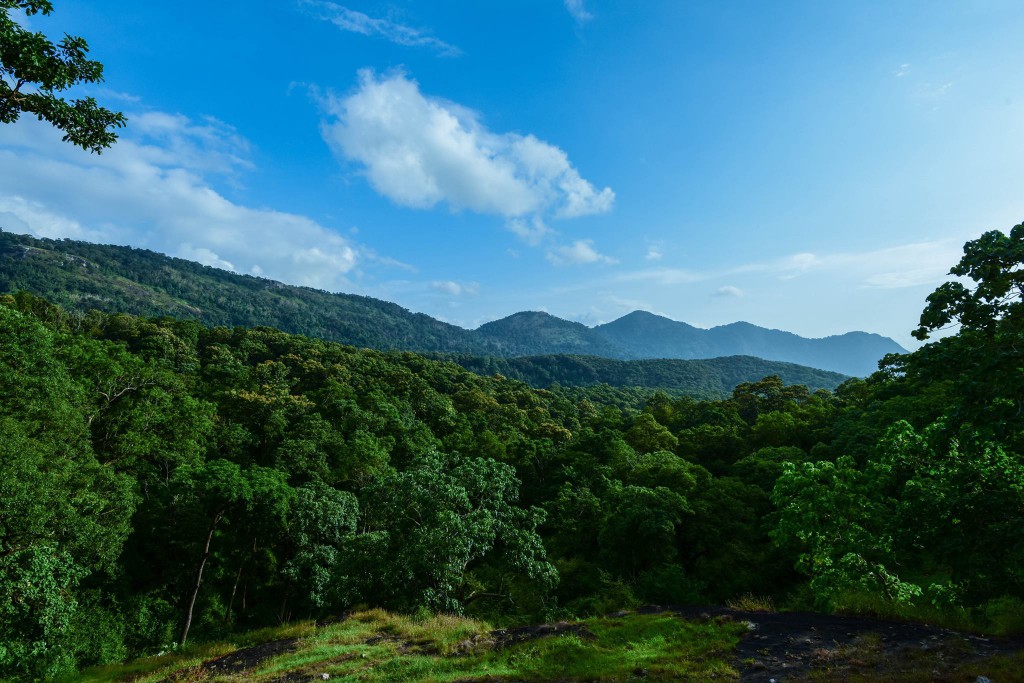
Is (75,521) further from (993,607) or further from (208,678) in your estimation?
(993,607)

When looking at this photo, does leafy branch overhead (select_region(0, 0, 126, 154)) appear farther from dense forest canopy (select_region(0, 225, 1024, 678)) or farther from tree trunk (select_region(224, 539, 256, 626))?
tree trunk (select_region(224, 539, 256, 626))

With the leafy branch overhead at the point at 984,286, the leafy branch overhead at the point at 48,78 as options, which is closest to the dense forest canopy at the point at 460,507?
the leafy branch overhead at the point at 984,286

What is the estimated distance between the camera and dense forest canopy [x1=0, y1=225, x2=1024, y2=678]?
10898 millimetres

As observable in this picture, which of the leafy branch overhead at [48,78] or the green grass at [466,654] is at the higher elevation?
the leafy branch overhead at [48,78]

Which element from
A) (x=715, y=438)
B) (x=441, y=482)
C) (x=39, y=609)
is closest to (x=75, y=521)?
(x=39, y=609)

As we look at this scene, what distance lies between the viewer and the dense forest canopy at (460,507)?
10.9 meters

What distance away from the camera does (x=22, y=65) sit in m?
8.36

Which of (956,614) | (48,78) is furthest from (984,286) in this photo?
(48,78)

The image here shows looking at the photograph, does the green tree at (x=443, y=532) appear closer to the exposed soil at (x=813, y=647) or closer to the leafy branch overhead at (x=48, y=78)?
the exposed soil at (x=813, y=647)

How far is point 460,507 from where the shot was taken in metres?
18.2

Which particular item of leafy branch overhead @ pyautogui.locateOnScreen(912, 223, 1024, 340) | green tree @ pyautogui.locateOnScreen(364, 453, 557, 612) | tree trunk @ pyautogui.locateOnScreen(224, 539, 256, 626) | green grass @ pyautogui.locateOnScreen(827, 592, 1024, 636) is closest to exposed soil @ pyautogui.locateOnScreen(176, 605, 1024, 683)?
green grass @ pyautogui.locateOnScreen(827, 592, 1024, 636)

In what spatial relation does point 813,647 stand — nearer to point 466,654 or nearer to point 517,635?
point 517,635

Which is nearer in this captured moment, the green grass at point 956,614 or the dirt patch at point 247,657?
the green grass at point 956,614

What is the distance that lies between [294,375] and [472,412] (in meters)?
31.8
